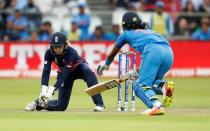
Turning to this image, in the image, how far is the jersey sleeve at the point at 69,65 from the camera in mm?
13305

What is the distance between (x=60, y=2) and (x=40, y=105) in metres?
12.5

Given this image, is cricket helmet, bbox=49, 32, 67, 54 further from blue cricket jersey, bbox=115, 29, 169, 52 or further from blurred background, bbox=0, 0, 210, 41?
blurred background, bbox=0, 0, 210, 41

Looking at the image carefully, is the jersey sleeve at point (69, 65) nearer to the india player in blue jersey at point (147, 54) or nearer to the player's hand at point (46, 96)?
the player's hand at point (46, 96)

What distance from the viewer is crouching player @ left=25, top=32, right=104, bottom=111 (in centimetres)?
1320

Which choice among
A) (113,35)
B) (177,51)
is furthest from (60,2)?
(177,51)

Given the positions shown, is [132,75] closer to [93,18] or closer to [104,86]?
[104,86]

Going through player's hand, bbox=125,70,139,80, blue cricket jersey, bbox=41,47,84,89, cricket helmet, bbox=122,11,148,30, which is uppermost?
cricket helmet, bbox=122,11,148,30

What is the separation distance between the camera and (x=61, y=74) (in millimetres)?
13336

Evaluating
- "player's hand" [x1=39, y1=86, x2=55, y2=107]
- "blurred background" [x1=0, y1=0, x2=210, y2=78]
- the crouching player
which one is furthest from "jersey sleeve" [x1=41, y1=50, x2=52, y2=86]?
"blurred background" [x1=0, y1=0, x2=210, y2=78]

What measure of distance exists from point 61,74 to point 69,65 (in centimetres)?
25

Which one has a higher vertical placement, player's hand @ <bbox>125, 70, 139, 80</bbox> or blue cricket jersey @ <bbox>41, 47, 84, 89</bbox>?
blue cricket jersey @ <bbox>41, 47, 84, 89</bbox>

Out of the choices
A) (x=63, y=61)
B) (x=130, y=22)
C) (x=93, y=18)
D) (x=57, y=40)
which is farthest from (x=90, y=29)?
(x=130, y=22)

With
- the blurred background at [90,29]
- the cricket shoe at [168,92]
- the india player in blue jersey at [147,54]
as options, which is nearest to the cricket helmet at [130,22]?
the india player in blue jersey at [147,54]

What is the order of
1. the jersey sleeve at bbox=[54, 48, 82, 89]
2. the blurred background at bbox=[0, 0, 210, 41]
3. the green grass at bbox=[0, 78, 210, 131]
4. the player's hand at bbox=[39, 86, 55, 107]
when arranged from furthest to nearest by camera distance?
the blurred background at bbox=[0, 0, 210, 41], the jersey sleeve at bbox=[54, 48, 82, 89], the player's hand at bbox=[39, 86, 55, 107], the green grass at bbox=[0, 78, 210, 131]
